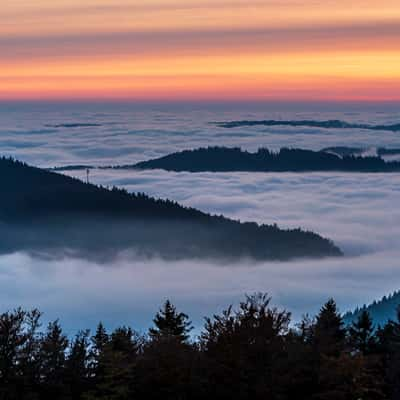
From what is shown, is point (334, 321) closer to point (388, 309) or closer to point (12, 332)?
point (12, 332)

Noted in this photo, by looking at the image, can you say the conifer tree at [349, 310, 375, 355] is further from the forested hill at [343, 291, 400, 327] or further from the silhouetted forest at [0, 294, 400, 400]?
the forested hill at [343, 291, 400, 327]

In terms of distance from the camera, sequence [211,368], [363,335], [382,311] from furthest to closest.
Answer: [382,311] → [363,335] → [211,368]

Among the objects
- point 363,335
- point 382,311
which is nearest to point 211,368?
point 363,335

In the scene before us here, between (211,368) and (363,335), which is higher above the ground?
(363,335)

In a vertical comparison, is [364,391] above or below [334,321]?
below

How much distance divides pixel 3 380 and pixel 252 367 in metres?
11.8

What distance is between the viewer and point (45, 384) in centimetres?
4122

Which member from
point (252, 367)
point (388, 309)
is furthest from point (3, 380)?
point (388, 309)

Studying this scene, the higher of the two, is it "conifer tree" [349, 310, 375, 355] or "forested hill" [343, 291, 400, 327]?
"forested hill" [343, 291, 400, 327]

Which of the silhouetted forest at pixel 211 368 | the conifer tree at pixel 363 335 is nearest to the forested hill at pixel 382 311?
the conifer tree at pixel 363 335

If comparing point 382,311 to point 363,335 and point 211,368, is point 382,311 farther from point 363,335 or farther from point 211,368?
point 211,368

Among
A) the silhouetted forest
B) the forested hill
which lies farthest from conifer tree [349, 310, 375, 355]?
the forested hill

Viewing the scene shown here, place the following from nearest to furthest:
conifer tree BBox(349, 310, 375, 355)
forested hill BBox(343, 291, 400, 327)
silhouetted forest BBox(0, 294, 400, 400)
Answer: silhouetted forest BBox(0, 294, 400, 400), conifer tree BBox(349, 310, 375, 355), forested hill BBox(343, 291, 400, 327)

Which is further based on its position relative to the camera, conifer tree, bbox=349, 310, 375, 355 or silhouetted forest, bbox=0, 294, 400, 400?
conifer tree, bbox=349, 310, 375, 355
